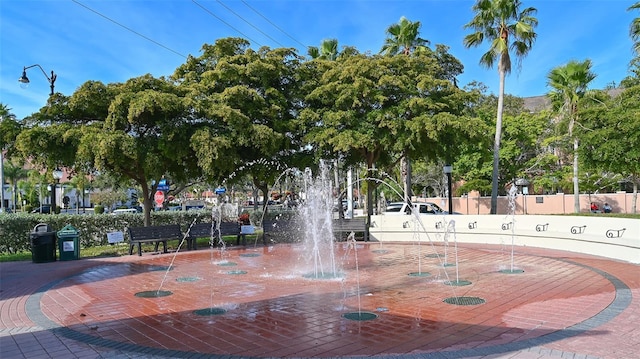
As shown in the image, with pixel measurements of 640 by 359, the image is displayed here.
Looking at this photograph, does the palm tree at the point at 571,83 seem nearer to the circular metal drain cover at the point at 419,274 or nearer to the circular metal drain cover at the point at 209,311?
the circular metal drain cover at the point at 419,274

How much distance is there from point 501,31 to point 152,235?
17.7 meters

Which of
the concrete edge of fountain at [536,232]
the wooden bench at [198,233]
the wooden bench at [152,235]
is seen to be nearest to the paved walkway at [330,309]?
the concrete edge of fountain at [536,232]

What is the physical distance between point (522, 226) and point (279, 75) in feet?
33.3

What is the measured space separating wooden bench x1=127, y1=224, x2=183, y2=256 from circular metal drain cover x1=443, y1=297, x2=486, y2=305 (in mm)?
9554

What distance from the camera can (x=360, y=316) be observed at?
6.31 meters

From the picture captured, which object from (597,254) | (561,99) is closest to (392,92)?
(597,254)

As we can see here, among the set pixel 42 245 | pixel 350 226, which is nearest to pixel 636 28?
pixel 350 226

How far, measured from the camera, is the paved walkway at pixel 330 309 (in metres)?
5.09

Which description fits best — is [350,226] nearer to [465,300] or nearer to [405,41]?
[465,300]

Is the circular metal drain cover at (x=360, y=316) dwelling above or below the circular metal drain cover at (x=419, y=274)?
below

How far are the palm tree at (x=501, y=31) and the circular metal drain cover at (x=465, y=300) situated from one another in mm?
16881

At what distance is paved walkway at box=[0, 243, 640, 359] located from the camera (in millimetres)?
5094

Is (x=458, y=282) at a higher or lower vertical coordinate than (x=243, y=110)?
lower

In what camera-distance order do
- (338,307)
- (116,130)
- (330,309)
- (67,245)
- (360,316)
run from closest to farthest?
(360,316), (330,309), (338,307), (67,245), (116,130)
